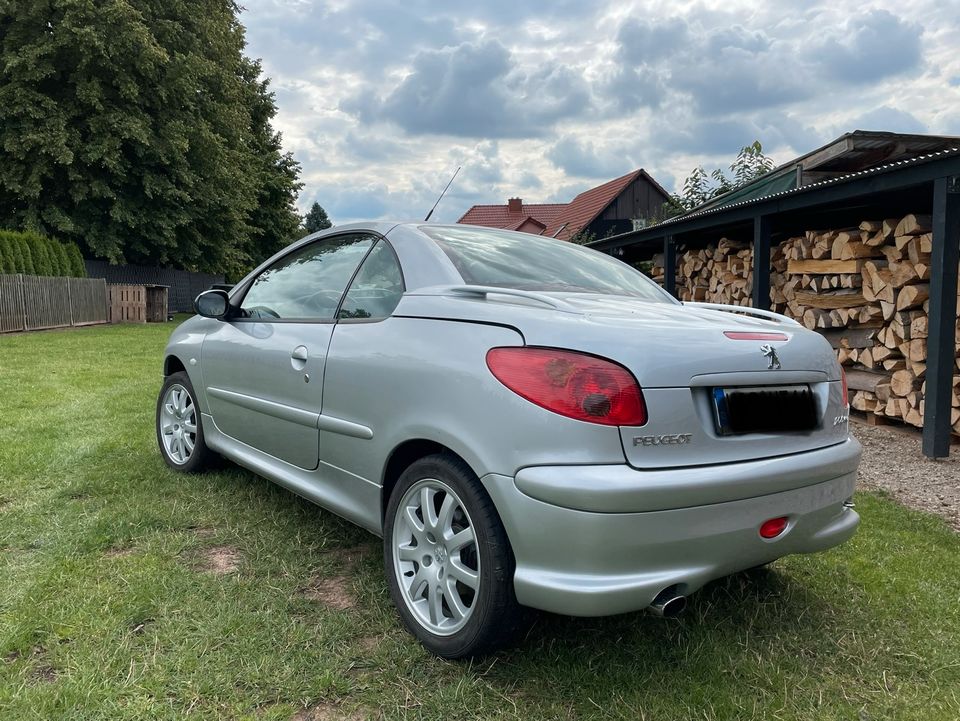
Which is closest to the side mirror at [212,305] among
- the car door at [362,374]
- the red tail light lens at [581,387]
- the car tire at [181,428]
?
the car tire at [181,428]

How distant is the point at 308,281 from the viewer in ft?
11.4

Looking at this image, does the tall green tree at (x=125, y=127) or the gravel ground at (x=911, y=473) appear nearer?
the gravel ground at (x=911, y=473)

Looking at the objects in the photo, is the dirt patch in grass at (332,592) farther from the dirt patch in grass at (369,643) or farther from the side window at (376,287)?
the side window at (376,287)

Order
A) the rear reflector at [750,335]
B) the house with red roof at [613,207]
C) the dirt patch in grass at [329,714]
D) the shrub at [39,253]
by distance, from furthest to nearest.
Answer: the house with red roof at [613,207], the shrub at [39,253], the rear reflector at [750,335], the dirt patch in grass at [329,714]

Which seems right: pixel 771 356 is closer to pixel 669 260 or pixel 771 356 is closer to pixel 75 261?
pixel 669 260

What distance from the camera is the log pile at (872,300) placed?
6.17m

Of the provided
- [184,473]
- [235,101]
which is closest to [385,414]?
[184,473]

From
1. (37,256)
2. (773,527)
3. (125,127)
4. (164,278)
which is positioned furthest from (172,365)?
(164,278)

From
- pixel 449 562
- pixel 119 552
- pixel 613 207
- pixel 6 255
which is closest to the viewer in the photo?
pixel 449 562

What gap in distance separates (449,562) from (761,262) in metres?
6.58

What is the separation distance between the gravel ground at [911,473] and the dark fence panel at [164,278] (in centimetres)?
2159

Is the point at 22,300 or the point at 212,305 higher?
the point at 22,300

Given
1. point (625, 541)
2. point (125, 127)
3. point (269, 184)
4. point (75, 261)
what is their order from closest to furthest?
point (625, 541), point (75, 261), point (125, 127), point (269, 184)

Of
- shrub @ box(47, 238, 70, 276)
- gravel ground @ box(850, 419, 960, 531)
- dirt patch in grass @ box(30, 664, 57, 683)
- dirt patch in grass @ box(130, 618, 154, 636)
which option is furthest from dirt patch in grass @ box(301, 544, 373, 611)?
shrub @ box(47, 238, 70, 276)
